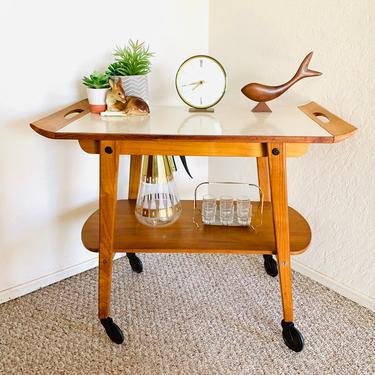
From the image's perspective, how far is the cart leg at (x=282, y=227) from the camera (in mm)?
934

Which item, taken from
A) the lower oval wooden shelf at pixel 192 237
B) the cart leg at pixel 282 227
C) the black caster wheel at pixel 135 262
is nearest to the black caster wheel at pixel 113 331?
the lower oval wooden shelf at pixel 192 237

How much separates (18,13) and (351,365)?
1.32 m

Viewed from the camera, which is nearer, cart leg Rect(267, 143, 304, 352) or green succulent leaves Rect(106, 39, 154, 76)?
cart leg Rect(267, 143, 304, 352)

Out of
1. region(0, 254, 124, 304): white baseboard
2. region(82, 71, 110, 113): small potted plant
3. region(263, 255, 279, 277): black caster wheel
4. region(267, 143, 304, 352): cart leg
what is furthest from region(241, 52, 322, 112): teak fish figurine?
region(0, 254, 124, 304): white baseboard

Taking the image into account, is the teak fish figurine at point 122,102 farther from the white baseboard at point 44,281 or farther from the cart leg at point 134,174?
the white baseboard at point 44,281

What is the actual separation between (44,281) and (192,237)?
1.96ft

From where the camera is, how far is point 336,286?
1328mm

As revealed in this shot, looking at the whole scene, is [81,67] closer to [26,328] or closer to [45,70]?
[45,70]

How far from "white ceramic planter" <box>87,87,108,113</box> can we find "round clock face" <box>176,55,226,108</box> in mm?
218

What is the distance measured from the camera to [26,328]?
3.86 feet

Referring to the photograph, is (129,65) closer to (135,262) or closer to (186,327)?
(135,262)

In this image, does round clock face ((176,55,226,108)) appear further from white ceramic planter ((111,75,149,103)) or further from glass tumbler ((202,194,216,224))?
glass tumbler ((202,194,216,224))

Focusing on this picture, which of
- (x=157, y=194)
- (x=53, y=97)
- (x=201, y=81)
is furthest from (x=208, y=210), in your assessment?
(x=53, y=97)

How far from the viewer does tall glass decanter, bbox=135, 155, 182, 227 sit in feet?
3.71
